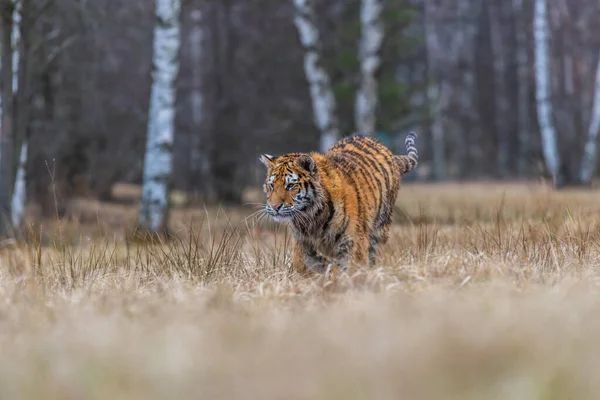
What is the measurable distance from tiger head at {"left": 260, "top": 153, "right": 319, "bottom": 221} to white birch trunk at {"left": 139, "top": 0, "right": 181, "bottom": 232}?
5663 mm

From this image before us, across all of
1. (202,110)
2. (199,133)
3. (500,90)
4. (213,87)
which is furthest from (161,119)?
(500,90)

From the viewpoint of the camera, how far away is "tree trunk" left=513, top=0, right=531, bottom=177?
30.6m

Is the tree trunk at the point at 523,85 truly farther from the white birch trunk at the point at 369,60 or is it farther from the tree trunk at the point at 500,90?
the white birch trunk at the point at 369,60

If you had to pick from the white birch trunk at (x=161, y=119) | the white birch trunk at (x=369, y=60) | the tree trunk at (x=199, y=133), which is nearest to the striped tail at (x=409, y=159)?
the white birch trunk at (x=161, y=119)

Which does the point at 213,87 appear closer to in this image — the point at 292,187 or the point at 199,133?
the point at 199,133

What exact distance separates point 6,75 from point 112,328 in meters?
6.70

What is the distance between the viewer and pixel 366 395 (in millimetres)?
2855

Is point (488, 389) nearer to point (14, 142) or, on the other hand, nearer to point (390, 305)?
point (390, 305)

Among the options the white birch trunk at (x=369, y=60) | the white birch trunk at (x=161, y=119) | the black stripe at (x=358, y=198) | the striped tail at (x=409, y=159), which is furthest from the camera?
the white birch trunk at (x=369, y=60)

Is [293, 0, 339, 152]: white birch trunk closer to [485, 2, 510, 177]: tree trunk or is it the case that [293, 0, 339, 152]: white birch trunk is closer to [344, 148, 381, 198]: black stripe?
[344, 148, 381, 198]: black stripe

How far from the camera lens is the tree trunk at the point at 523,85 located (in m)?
30.6

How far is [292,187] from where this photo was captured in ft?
18.0

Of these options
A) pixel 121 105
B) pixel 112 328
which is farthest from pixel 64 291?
pixel 121 105

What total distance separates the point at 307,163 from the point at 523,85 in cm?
2883
